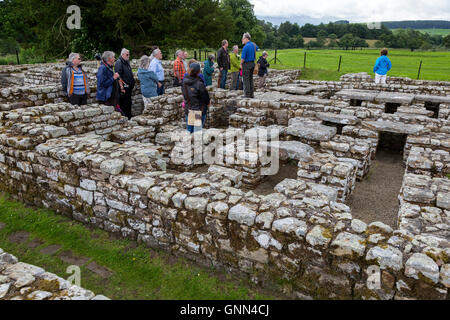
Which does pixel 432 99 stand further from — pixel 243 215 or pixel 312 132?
pixel 243 215

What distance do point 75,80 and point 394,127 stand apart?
9088 millimetres

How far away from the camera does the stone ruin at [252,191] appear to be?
140 inches

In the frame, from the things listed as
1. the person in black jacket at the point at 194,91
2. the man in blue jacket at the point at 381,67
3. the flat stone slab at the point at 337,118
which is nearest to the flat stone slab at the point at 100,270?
the person in black jacket at the point at 194,91

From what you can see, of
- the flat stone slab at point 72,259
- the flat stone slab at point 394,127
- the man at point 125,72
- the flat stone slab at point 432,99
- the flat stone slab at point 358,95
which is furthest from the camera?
the flat stone slab at point 358,95

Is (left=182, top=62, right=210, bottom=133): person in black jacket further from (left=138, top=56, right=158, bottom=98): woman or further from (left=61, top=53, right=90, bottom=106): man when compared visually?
(left=61, top=53, right=90, bottom=106): man

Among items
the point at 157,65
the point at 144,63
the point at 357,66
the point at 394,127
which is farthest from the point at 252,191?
the point at 357,66

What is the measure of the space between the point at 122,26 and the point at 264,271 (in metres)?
25.2

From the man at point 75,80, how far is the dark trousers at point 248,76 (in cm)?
507

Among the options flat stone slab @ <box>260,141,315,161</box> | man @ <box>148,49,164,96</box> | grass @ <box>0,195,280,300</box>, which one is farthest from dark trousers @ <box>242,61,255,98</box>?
grass @ <box>0,195,280,300</box>

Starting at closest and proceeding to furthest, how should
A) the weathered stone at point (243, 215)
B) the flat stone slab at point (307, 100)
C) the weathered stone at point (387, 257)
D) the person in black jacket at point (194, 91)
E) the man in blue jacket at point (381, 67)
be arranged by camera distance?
the weathered stone at point (387, 257) → the weathered stone at point (243, 215) → the person in black jacket at point (194, 91) → the flat stone slab at point (307, 100) → the man in blue jacket at point (381, 67)

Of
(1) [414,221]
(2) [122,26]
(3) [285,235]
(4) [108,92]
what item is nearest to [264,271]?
(3) [285,235]

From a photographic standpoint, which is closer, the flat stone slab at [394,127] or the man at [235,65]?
the flat stone slab at [394,127]

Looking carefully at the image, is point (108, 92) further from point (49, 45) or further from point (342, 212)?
point (49, 45)

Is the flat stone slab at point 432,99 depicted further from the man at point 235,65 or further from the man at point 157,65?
the man at point 157,65
